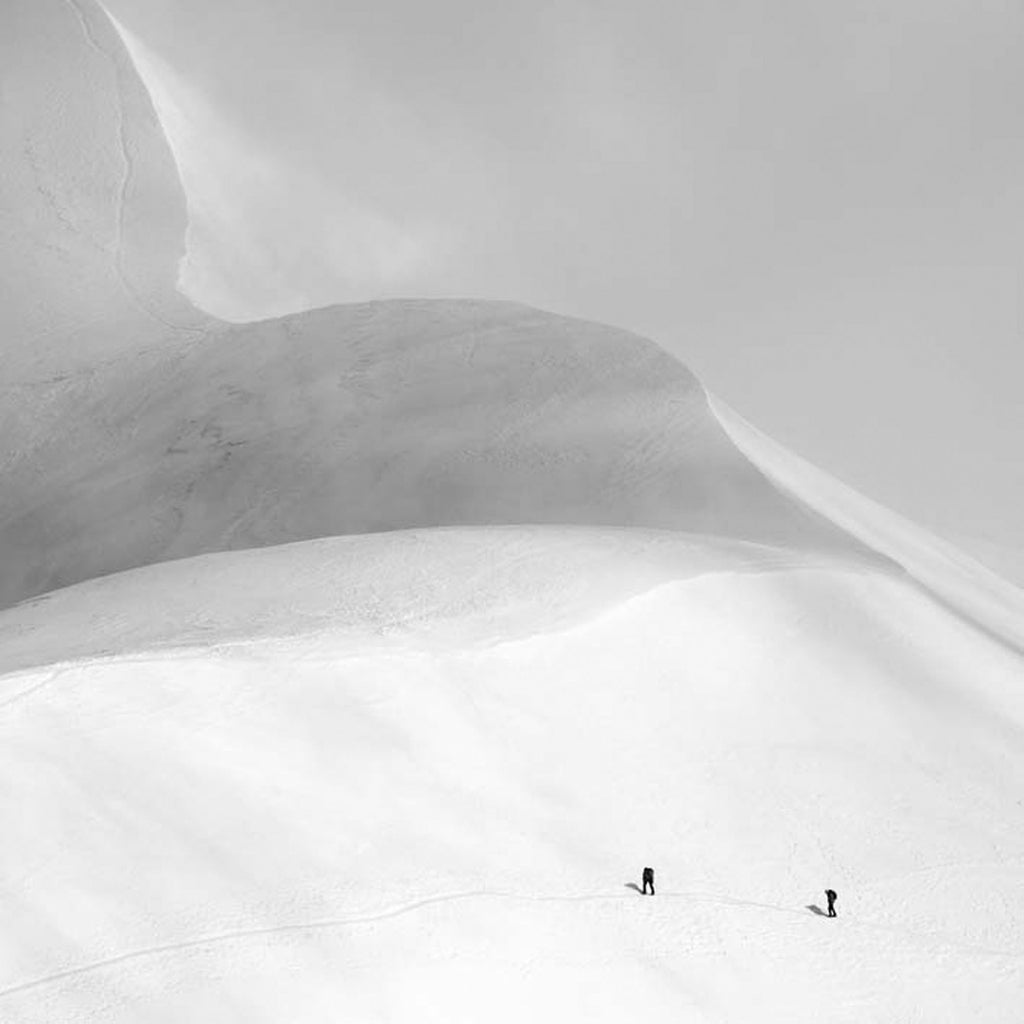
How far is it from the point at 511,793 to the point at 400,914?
6.84 ft

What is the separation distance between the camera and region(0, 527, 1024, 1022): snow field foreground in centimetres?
1136

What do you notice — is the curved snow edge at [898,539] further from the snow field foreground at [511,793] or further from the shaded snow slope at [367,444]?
the snow field foreground at [511,793]

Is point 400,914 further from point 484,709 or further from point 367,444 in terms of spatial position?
point 367,444

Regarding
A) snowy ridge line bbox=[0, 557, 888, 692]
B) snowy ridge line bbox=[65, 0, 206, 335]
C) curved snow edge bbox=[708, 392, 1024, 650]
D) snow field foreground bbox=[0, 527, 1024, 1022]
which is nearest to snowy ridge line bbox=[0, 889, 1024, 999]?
snow field foreground bbox=[0, 527, 1024, 1022]

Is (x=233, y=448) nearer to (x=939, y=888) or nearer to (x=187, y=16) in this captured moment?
(x=939, y=888)

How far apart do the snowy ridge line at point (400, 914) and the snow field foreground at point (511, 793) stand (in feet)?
0.08

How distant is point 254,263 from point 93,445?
8731mm

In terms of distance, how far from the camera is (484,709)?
14758 mm

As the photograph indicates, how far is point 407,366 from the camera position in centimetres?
2538

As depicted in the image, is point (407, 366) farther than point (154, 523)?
Yes

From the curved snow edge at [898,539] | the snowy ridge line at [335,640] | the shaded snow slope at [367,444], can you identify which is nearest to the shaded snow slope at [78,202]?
the shaded snow slope at [367,444]

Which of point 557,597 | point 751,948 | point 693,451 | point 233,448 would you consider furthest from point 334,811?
point 233,448

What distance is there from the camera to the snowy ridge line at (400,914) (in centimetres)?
1059

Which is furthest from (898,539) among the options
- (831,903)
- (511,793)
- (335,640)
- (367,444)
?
(511,793)
